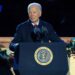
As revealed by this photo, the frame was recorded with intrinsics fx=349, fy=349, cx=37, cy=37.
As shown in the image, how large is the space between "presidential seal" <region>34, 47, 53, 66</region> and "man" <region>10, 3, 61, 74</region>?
0.12m

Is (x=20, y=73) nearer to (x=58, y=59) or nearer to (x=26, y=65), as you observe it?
(x=26, y=65)

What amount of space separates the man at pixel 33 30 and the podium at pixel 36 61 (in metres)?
0.13

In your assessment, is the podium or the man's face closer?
the podium

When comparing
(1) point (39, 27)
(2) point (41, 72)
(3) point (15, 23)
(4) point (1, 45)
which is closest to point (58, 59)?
(2) point (41, 72)

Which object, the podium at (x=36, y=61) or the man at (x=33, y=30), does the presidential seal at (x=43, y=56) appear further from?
the man at (x=33, y=30)

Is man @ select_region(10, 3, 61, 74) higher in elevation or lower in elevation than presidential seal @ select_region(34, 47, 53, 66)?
higher

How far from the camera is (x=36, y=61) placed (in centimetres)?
266

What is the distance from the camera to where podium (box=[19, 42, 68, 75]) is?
2.64m

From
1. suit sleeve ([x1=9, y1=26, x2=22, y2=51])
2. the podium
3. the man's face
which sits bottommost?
the podium

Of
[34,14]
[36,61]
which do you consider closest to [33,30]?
[34,14]

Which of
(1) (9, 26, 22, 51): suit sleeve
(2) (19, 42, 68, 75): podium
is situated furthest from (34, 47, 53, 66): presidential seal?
(1) (9, 26, 22, 51): suit sleeve

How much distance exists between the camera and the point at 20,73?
2631mm

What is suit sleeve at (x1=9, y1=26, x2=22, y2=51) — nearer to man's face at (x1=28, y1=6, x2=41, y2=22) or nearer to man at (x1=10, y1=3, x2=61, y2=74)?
man at (x1=10, y1=3, x2=61, y2=74)

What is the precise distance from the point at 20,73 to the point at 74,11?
2.37 meters
